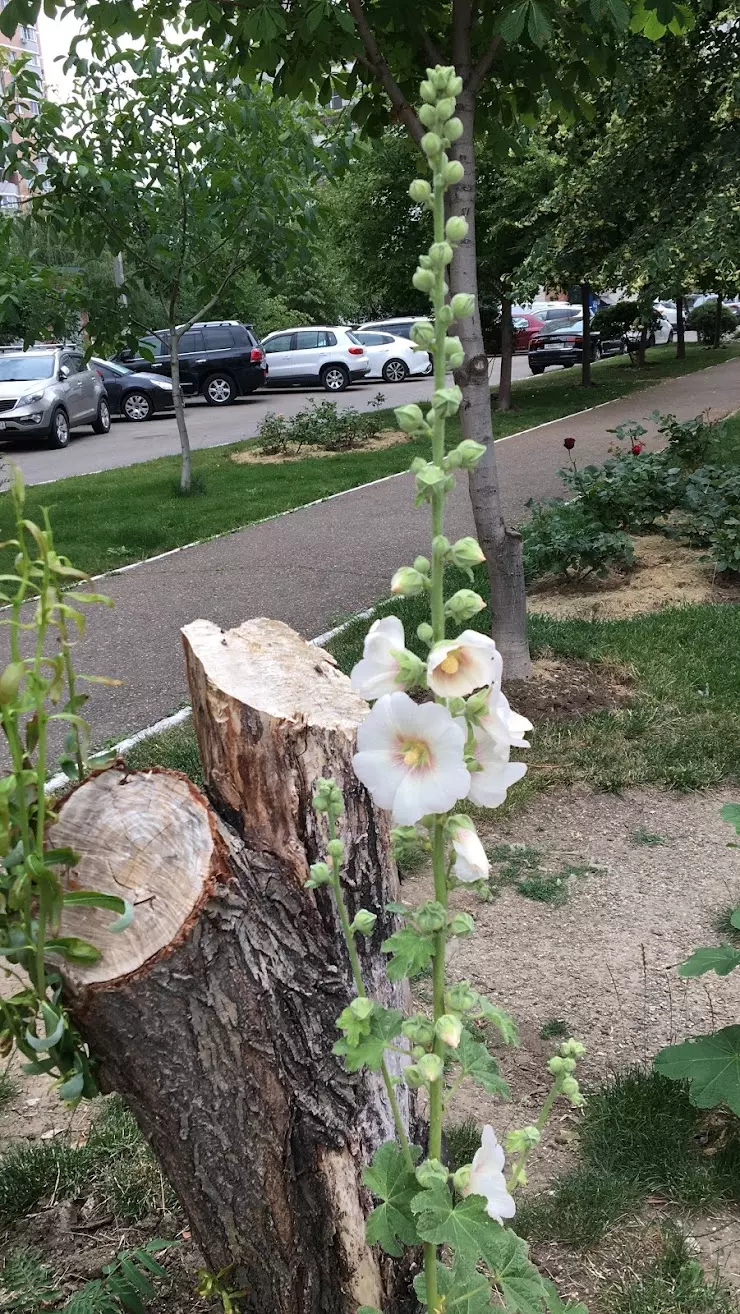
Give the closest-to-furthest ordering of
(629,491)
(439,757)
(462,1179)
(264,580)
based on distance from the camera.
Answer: (439,757) → (462,1179) → (629,491) → (264,580)

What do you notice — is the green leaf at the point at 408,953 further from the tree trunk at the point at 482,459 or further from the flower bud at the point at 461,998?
the tree trunk at the point at 482,459

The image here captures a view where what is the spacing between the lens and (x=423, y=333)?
4.33 ft

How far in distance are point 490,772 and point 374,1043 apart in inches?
17.3

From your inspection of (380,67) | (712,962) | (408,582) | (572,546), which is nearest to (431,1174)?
(408,582)

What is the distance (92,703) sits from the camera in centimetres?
586

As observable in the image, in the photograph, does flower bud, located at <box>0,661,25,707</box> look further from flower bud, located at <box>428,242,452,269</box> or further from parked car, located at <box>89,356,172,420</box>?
parked car, located at <box>89,356,172,420</box>

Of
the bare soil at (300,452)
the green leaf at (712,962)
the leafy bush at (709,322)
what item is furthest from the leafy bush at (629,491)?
the leafy bush at (709,322)

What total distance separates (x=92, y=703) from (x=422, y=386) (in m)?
21.9

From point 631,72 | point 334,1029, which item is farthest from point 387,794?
point 631,72

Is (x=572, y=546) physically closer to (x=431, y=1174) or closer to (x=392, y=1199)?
(x=392, y=1199)

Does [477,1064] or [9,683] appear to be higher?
[9,683]

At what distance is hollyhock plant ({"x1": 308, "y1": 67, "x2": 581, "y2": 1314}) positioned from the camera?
1.28 meters

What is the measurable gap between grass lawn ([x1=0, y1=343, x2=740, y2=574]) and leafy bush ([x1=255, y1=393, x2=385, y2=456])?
25.6 inches

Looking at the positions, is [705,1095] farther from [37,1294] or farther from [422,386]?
[422,386]
